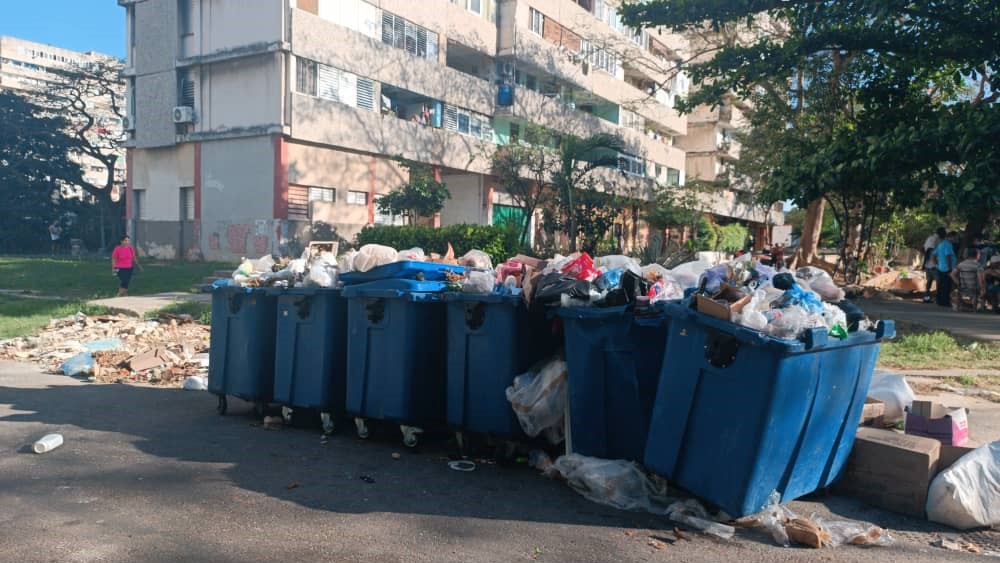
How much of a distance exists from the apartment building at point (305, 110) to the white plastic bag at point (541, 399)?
16.1 meters

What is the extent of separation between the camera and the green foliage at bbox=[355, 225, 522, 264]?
18406mm

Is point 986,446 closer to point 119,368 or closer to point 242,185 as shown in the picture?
point 119,368

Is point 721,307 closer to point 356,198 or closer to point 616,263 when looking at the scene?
point 616,263

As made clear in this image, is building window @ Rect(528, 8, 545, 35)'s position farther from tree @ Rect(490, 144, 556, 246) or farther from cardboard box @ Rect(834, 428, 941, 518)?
cardboard box @ Rect(834, 428, 941, 518)

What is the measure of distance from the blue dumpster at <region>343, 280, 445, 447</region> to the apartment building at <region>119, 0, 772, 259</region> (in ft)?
51.4

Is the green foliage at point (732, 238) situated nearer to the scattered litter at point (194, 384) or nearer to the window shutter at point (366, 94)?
the window shutter at point (366, 94)

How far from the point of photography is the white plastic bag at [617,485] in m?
4.32

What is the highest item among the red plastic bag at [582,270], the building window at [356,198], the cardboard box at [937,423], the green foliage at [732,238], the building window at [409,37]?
the building window at [409,37]

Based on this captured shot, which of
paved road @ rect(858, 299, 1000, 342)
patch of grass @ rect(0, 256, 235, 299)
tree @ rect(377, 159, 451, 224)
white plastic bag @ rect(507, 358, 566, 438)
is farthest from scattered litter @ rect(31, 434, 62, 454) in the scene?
tree @ rect(377, 159, 451, 224)

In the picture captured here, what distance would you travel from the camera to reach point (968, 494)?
4.08m

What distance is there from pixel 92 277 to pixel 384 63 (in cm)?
1120

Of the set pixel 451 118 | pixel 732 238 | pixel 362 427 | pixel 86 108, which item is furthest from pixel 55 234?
pixel 732 238

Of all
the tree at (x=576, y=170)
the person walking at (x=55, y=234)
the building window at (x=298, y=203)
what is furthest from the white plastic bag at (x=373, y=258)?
the person walking at (x=55, y=234)

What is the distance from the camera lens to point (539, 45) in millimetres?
32094
